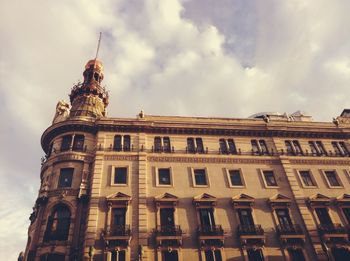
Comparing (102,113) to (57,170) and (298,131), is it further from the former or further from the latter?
(298,131)

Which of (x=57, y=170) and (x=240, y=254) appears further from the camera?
(x=57, y=170)

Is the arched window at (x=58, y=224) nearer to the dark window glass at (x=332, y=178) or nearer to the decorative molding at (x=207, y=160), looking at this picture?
the decorative molding at (x=207, y=160)

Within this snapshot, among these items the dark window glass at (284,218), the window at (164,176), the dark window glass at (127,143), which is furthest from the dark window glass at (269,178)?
the dark window glass at (127,143)

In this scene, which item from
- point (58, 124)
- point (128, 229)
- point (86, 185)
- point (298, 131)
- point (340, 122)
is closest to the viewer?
point (128, 229)

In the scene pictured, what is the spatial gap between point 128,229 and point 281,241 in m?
14.0

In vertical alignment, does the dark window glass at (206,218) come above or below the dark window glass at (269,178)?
below

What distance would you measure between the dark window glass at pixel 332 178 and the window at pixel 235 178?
33.9ft

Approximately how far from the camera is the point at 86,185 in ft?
91.6

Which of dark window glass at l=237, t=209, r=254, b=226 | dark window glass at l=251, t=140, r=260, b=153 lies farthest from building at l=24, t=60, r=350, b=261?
dark window glass at l=237, t=209, r=254, b=226

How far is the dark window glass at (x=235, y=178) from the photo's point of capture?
99.1 feet

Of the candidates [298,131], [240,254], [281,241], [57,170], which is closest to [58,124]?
[57,170]

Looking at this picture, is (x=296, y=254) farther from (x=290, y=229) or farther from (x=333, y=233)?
(x=333, y=233)

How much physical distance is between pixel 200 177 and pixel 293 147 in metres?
12.6

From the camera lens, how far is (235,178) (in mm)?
30688
